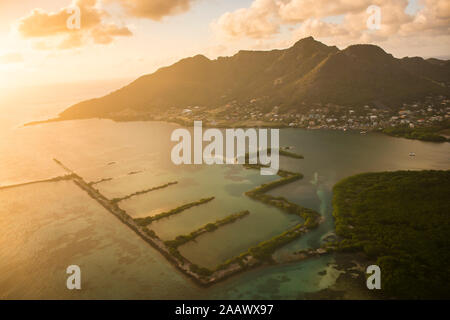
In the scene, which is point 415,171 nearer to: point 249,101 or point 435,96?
point 435,96

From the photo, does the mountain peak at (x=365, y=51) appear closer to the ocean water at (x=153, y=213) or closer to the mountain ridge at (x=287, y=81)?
the mountain ridge at (x=287, y=81)

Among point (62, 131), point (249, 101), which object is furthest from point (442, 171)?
point (62, 131)

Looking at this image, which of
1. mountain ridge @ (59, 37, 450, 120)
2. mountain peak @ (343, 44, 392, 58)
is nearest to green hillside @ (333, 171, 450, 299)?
mountain ridge @ (59, 37, 450, 120)

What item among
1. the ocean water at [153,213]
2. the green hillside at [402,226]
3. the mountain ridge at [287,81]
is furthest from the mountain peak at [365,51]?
the green hillside at [402,226]

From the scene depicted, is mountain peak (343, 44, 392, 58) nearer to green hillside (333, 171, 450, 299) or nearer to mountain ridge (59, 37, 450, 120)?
mountain ridge (59, 37, 450, 120)

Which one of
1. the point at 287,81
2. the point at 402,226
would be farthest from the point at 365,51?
the point at 402,226

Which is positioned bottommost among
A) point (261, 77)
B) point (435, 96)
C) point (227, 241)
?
point (227, 241)

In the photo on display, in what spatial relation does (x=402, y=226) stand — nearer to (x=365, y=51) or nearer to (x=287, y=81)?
(x=287, y=81)
